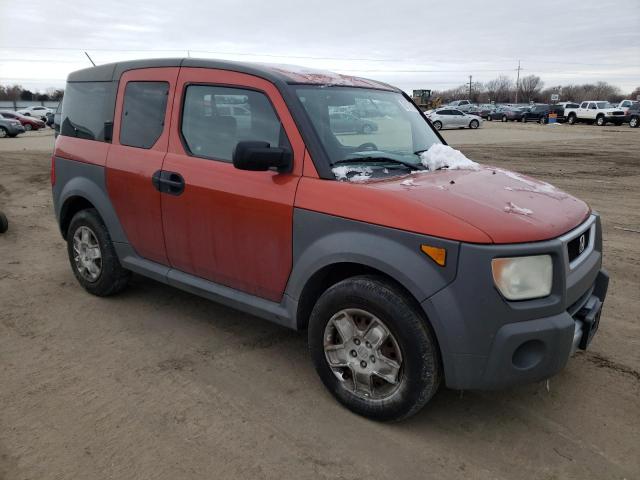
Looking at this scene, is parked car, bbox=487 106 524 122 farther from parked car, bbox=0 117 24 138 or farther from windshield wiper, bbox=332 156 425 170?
windshield wiper, bbox=332 156 425 170

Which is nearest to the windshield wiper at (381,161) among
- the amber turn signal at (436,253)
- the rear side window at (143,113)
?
the amber turn signal at (436,253)

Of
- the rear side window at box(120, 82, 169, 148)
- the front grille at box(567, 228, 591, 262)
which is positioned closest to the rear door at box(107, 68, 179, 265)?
the rear side window at box(120, 82, 169, 148)

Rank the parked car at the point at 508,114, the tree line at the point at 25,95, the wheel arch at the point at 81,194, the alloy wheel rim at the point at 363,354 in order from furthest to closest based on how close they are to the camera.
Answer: the tree line at the point at 25,95
the parked car at the point at 508,114
the wheel arch at the point at 81,194
the alloy wheel rim at the point at 363,354

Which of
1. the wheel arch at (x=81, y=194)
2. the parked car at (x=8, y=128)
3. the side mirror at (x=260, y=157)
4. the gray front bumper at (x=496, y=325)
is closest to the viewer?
the gray front bumper at (x=496, y=325)

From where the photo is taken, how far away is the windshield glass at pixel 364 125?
335 cm

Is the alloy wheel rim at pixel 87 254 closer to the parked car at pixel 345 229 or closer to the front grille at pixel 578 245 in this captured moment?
the parked car at pixel 345 229

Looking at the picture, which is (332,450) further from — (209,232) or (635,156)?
(635,156)

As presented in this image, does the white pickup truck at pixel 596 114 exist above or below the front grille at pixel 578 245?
above

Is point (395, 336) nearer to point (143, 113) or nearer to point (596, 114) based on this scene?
point (143, 113)

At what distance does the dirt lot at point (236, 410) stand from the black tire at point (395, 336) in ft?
0.41

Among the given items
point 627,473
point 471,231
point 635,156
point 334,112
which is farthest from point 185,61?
point 635,156

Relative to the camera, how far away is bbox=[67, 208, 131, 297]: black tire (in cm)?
460

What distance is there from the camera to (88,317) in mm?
4453

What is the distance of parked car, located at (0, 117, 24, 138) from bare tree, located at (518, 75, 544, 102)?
11742cm
